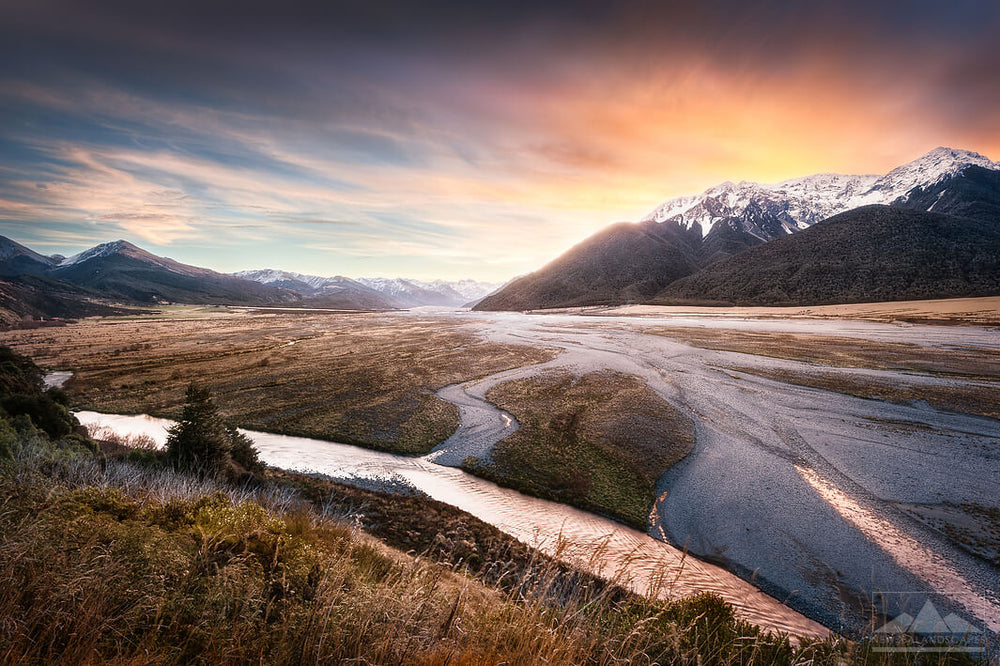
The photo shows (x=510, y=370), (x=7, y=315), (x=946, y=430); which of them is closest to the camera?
(x=946, y=430)

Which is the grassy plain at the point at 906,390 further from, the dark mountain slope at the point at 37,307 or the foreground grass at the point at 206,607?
the dark mountain slope at the point at 37,307

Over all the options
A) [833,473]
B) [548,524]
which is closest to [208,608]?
[548,524]

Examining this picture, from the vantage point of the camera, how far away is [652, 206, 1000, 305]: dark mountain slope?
4523 inches

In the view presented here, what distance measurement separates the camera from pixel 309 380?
1455 inches

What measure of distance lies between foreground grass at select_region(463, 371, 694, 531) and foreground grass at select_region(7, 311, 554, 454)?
564 centimetres

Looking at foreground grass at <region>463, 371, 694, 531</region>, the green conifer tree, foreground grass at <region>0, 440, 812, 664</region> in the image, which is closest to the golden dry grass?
foreground grass at <region>463, 371, 694, 531</region>

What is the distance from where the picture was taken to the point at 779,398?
92.8ft

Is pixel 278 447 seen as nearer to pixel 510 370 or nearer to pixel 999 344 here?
pixel 510 370

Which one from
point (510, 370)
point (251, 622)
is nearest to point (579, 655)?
point (251, 622)

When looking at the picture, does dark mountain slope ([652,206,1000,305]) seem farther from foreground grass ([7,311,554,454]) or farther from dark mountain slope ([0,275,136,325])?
dark mountain slope ([0,275,136,325])

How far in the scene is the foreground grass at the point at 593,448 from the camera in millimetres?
16453

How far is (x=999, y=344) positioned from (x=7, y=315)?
25105 cm

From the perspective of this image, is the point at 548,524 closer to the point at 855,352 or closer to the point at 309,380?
the point at 309,380

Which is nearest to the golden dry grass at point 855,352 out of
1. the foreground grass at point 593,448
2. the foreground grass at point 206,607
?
the foreground grass at point 593,448
